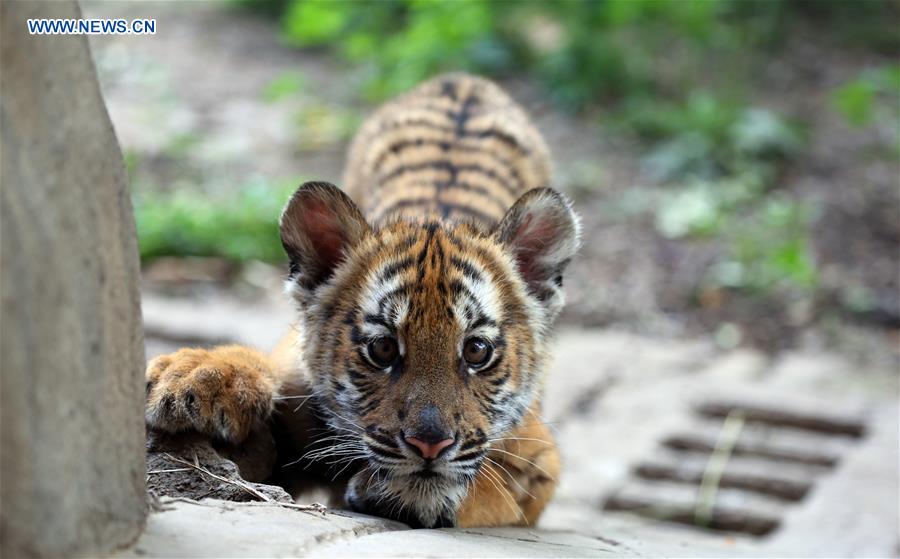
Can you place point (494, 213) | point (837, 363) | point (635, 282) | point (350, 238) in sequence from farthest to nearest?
point (635, 282)
point (837, 363)
point (494, 213)
point (350, 238)

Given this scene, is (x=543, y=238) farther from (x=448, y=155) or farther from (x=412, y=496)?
(x=448, y=155)

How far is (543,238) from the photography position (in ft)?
12.3

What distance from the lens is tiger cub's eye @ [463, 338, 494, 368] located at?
323cm

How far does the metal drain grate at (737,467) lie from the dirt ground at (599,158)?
3.34ft

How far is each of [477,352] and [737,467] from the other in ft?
8.48

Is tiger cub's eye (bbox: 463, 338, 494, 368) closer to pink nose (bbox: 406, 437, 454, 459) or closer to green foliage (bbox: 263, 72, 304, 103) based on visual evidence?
pink nose (bbox: 406, 437, 454, 459)

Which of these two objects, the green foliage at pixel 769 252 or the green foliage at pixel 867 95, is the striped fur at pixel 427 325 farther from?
the green foliage at pixel 867 95

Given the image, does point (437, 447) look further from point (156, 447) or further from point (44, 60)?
point (44, 60)

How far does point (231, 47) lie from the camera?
11.9 meters

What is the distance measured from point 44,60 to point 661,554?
2.15m

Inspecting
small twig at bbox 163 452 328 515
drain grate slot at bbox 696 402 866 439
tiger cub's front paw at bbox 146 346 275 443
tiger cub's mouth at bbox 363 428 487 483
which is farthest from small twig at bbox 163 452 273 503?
drain grate slot at bbox 696 402 866 439

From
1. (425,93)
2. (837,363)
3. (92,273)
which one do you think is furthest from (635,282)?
(92,273)

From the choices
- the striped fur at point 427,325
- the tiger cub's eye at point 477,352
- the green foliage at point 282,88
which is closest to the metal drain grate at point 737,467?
the striped fur at point 427,325

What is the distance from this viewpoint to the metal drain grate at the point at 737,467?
5.09m
